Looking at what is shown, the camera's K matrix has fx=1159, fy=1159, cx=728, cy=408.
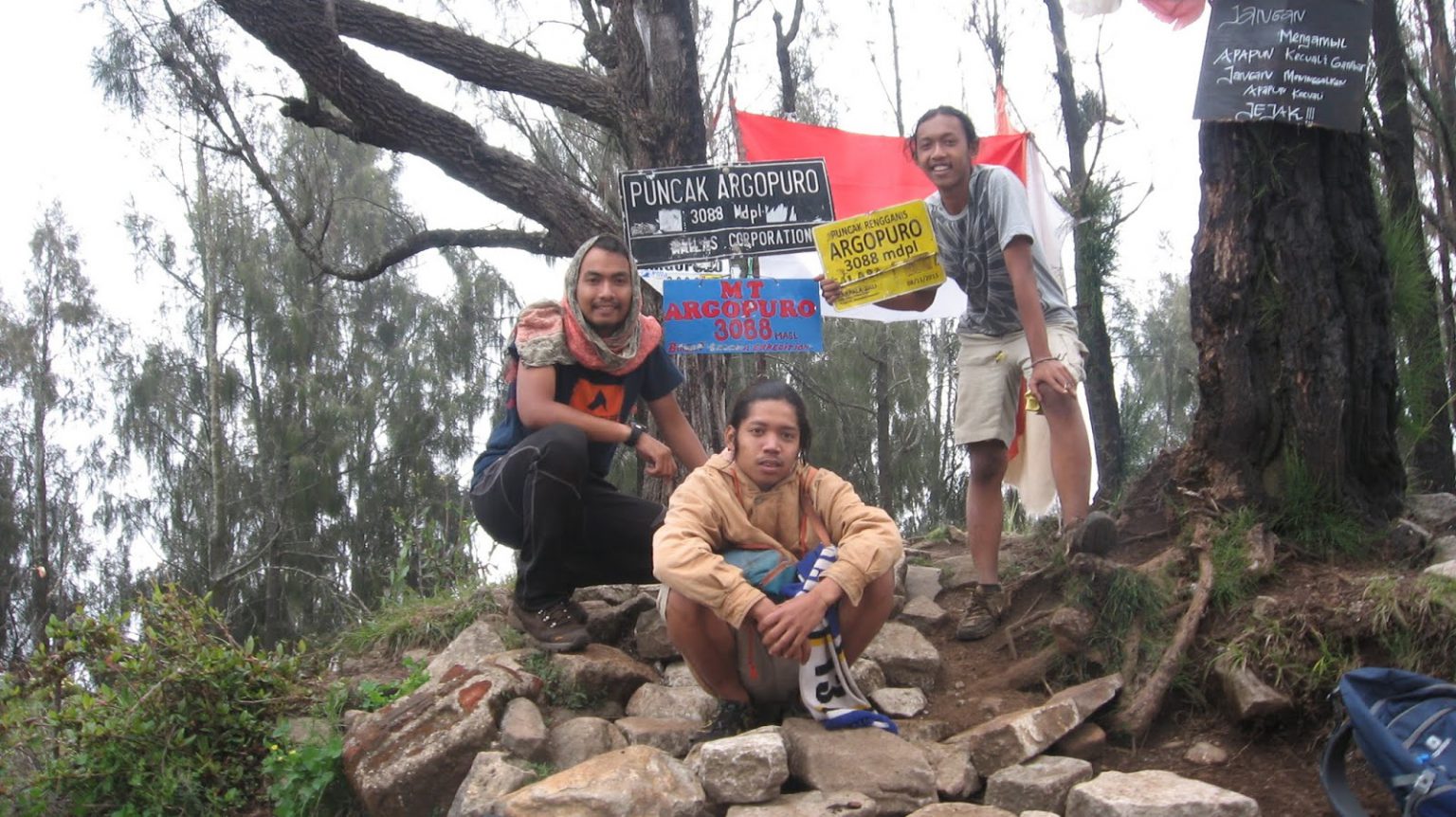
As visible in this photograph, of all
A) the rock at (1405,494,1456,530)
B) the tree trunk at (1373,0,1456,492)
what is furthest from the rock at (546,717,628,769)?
the tree trunk at (1373,0,1456,492)

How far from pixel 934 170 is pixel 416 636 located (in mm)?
2609

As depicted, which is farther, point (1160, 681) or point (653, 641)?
point (653, 641)

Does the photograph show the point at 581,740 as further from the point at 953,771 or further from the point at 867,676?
the point at 953,771

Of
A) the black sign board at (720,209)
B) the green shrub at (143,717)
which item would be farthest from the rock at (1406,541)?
the green shrub at (143,717)

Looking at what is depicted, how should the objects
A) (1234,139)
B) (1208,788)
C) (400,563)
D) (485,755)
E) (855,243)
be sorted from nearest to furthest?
(1208,788) → (485,755) → (1234,139) → (855,243) → (400,563)

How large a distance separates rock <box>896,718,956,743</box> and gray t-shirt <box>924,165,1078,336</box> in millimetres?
1472

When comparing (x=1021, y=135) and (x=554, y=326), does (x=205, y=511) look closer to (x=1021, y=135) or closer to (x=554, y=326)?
(x=1021, y=135)

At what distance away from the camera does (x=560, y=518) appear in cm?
369

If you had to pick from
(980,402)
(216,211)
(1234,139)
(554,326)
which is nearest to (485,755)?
(554,326)

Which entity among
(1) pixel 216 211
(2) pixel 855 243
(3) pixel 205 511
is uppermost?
(1) pixel 216 211

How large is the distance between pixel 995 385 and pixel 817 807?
1.85 m

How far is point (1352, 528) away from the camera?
3.64 metres

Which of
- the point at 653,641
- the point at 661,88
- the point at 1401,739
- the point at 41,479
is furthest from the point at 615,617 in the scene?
the point at 41,479

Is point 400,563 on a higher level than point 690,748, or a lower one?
higher
